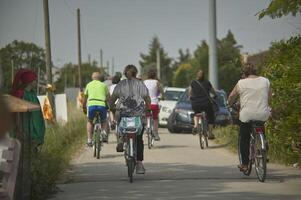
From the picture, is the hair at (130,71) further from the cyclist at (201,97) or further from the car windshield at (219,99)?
the car windshield at (219,99)

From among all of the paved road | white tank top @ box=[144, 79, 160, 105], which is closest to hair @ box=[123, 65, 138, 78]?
the paved road

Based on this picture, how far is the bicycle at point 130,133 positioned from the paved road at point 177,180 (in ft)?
1.27

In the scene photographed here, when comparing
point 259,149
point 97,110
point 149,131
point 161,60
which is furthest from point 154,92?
point 161,60

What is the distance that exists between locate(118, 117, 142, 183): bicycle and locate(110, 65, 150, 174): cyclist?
0.37 feet

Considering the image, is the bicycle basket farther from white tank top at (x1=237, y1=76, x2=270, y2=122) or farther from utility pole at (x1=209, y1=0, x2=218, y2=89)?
utility pole at (x1=209, y1=0, x2=218, y2=89)

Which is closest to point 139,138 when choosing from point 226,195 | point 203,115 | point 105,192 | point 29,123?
point 105,192

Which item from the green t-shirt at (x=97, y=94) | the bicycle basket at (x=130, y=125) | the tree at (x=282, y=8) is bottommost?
the bicycle basket at (x=130, y=125)

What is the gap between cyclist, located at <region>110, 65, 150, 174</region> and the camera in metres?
9.77

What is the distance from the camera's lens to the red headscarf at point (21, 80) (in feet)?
24.8

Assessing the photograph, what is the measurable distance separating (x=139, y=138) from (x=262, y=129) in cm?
194

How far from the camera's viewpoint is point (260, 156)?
890 centimetres

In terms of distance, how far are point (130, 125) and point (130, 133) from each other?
147mm

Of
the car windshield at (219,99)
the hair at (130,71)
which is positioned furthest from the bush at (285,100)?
the car windshield at (219,99)

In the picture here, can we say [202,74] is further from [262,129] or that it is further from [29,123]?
[29,123]
